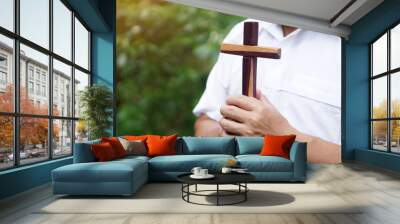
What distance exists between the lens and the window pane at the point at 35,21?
5.54 m

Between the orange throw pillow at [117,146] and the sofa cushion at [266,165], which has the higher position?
the orange throw pillow at [117,146]

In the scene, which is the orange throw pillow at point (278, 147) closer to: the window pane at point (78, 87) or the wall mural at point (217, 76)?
the wall mural at point (217, 76)

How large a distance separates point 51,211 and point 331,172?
5239 millimetres

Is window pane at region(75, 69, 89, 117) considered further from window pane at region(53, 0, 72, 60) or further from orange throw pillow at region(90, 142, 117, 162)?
orange throw pillow at region(90, 142, 117, 162)

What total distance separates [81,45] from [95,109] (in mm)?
1419

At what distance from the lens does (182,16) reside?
29.3 ft

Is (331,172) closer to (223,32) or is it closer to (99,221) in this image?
(223,32)

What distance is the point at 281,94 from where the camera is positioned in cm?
882

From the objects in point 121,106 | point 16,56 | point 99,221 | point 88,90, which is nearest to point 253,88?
point 121,106

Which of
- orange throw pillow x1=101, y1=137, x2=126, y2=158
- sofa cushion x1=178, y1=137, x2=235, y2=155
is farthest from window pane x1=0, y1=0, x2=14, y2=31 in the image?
sofa cushion x1=178, y1=137, x2=235, y2=155

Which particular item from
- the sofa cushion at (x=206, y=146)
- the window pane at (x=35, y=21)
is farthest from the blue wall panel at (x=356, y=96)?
the window pane at (x=35, y=21)

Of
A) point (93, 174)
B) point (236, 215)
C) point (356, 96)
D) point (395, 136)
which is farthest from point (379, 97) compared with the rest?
point (93, 174)

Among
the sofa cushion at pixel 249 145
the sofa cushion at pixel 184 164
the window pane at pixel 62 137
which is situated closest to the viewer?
the sofa cushion at pixel 184 164

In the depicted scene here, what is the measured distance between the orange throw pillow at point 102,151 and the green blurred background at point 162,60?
299 cm
